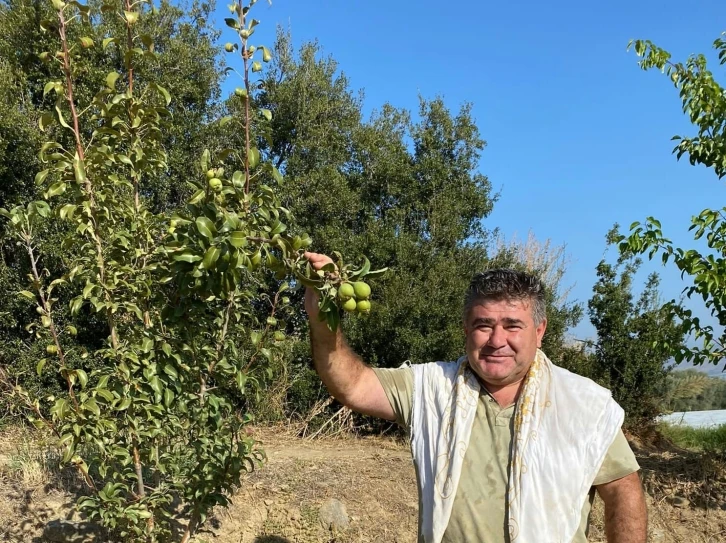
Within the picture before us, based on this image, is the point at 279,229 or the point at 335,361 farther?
the point at 335,361

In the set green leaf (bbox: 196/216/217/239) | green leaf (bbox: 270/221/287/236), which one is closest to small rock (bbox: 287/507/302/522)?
green leaf (bbox: 270/221/287/236)

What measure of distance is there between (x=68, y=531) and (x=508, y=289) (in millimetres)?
3189

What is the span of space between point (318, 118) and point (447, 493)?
921 centimetres

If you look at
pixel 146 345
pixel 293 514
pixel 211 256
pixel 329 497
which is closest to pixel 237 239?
pixel 211 256

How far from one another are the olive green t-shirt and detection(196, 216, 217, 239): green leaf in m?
1.21

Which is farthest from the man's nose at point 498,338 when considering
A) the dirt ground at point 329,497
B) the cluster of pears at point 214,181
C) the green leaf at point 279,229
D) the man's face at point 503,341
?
the dirt ground at point 329,497

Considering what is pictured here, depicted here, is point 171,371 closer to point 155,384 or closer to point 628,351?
point 155,384

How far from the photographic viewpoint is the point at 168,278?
6.92ft

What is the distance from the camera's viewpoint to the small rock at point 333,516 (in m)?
4.59

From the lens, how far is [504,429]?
2105 mm

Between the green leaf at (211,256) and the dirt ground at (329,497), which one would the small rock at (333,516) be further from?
the green leaf at (211,256)

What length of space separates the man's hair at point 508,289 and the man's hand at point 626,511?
617 mm

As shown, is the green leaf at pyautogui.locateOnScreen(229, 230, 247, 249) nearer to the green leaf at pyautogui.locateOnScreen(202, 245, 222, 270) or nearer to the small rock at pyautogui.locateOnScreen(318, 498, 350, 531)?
the green leaf at pyautogui.locateOnScreen(202, 245, 222, 270)

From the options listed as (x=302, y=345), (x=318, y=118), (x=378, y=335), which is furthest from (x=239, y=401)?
(x=318, y=118)
